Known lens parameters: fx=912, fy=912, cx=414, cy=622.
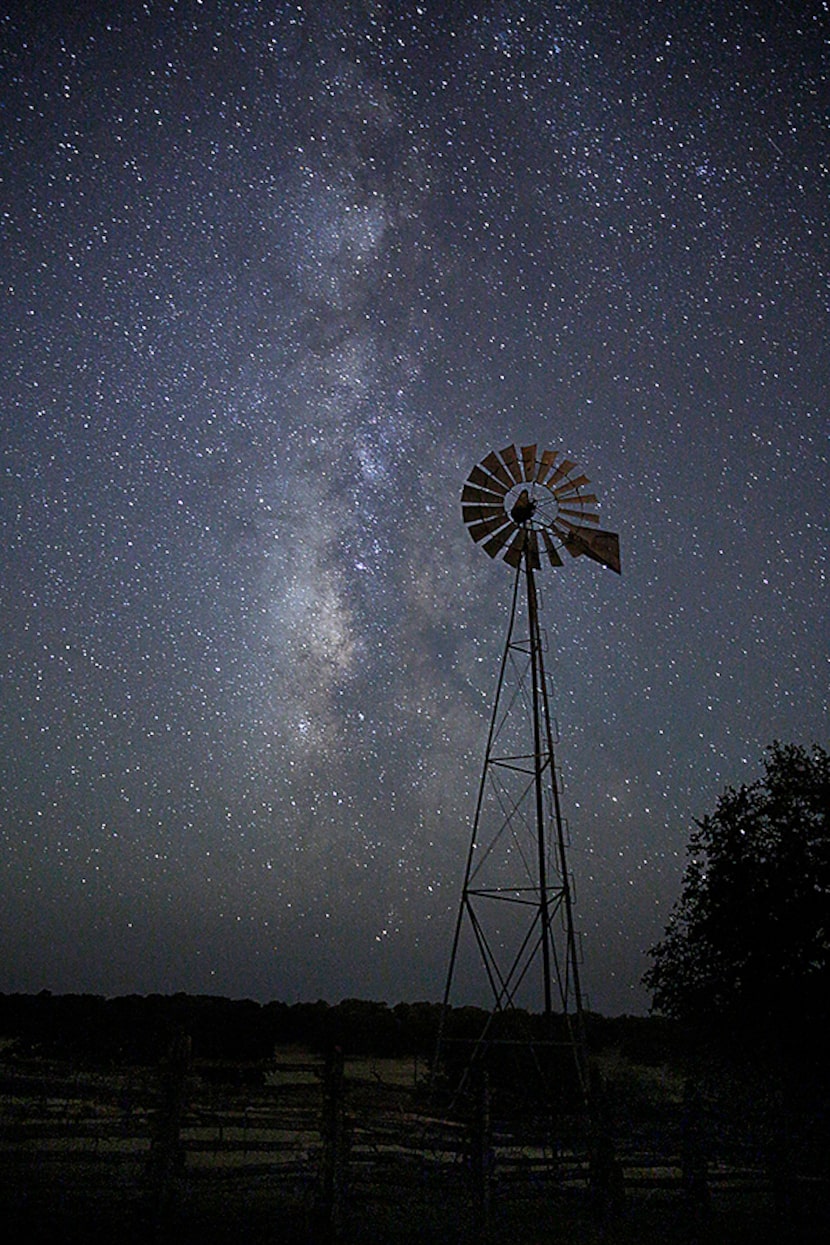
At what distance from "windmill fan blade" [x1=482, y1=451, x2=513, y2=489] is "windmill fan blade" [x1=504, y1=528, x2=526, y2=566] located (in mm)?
1261

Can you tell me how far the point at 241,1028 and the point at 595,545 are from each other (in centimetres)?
3107

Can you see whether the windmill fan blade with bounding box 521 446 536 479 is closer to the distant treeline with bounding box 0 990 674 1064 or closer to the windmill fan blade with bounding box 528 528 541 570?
the windmill fan blade with bounding box 528 528 541 570

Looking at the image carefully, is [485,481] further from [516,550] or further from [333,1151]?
[333,1151]

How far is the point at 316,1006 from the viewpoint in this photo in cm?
5316

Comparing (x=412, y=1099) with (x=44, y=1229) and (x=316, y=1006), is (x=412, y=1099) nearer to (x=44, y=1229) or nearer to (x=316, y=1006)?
(x=44, y=1229)

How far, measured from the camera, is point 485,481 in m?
22.7

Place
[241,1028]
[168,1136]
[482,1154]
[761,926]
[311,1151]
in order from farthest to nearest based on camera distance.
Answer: [241,1028] < [761,926] < [482,1154] < [311,1151] < [168,1136]

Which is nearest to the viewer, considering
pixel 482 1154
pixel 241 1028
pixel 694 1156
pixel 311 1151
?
pixel 311 1151

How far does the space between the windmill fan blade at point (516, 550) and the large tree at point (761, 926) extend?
809cm

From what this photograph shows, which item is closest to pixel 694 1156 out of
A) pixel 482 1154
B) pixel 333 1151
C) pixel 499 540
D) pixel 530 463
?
pixel 482 1154

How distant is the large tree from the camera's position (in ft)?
66.1

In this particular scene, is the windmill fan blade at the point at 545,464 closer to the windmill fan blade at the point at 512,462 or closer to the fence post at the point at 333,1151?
the windmill fan blade at the point at 512,462

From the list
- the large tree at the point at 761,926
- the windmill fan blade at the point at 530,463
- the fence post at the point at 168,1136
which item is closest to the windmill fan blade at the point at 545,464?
the windmill fan blade at the point at 530,463

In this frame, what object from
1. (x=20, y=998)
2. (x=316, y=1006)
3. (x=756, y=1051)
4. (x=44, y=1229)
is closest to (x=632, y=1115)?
(x=756, y=1051)
